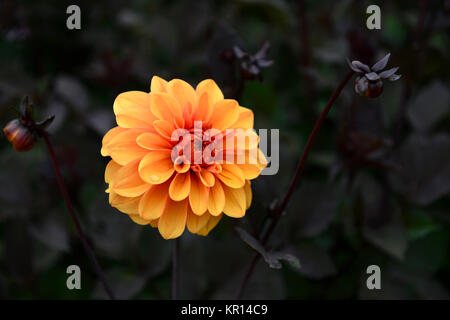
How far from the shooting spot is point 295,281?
1136mm

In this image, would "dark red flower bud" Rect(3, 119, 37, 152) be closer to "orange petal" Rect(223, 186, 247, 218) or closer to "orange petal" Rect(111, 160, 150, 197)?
"orange petal" Rect(111, 160, 150, 197)

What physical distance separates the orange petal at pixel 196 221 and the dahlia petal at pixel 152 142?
0.10 metres

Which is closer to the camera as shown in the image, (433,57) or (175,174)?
(175,174)

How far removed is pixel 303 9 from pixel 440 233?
2.52 ft

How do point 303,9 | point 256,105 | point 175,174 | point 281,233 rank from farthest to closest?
point 303,9
point 256,105
point 281,233
point 175,174

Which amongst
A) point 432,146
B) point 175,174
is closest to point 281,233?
point 175,174

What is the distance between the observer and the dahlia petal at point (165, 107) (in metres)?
0.62

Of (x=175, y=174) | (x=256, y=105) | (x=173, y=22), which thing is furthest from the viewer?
(x=173, y=22)

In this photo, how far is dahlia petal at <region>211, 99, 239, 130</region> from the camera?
0.63 m

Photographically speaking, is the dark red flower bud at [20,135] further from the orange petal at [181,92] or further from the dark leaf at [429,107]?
the dark leaf at [429,107]

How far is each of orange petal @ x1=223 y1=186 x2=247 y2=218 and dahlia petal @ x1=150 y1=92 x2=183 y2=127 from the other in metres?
0.13

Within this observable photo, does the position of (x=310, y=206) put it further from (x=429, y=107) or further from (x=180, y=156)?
(x=429, y=107)

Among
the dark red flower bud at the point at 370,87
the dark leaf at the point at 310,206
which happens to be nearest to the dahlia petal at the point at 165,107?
the dark red flower bud at the point at 370,87

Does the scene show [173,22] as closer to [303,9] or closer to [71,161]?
[303,9]
